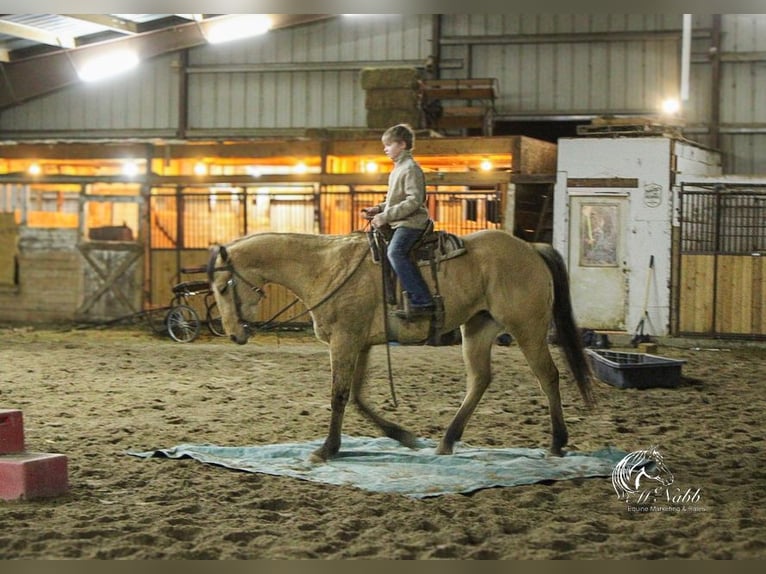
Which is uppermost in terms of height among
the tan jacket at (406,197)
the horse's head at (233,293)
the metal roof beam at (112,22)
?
the metal roof beam at (112,22)

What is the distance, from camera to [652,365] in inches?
392

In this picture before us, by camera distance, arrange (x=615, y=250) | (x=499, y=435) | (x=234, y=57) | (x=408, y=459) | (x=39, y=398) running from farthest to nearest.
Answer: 1. (x=234, y=57)
2. (x=615, y=250)
3. (x=39, y=398)
4. (x=499, y=435)
5. (x=408, y=459)

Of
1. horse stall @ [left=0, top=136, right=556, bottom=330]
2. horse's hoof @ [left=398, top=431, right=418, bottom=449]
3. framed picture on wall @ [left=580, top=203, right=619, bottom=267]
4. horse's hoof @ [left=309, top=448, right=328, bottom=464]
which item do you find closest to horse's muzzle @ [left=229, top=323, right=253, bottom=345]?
horse's hoof @ [left=309, top=448, right=328, bottom=464]

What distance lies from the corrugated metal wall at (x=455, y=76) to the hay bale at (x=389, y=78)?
7.72 feet

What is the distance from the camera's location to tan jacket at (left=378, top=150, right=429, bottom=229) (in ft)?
21.8

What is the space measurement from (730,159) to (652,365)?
10069mm

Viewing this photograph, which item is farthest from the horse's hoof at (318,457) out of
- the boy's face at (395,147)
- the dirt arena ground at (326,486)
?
the boy's face at (395,147)

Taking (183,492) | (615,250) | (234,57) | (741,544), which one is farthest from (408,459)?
(234,57)

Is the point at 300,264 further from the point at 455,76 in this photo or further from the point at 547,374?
the point at 455,76

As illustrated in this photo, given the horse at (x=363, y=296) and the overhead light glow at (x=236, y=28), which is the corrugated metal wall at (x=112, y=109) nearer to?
the overhead light glow at (x=236, y=28)

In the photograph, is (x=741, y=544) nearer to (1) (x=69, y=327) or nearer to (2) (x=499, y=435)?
(2) (x=499, y=435)

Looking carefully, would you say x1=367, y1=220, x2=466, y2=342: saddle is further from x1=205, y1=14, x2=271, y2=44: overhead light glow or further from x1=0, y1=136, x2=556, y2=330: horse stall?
x1=205, y1=14, x2=271, y2=44: overhead light glow

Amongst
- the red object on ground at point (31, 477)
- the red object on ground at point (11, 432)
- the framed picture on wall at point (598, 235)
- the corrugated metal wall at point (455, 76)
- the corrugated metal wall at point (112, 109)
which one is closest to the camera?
the red object on ground at point (31, 477)

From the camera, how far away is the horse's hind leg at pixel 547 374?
6.74 m
